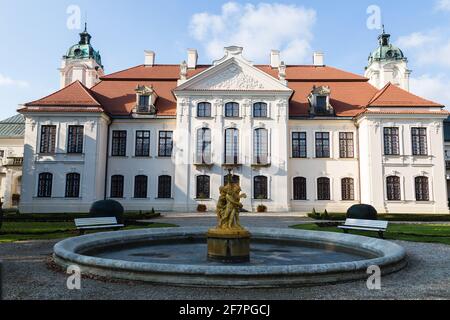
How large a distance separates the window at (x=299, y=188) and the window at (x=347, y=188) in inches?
134

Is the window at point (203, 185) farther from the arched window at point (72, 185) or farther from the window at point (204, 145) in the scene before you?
the arched window at point (72, 185)

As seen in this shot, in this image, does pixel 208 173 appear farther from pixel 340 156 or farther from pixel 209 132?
pixel 340 156

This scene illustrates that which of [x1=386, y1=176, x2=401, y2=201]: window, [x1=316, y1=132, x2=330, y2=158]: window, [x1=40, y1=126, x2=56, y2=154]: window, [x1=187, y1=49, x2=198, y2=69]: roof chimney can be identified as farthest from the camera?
[x1=187, y1=49, x2=198, y2=69]: roof chimney

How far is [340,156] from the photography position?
31359mm

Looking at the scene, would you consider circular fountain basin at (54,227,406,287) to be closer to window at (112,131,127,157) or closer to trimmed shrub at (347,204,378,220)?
trimmed shrub at (347,204,378,220)

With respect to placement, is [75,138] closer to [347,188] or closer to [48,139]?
[48,139]

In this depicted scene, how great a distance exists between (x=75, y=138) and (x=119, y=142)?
368cm

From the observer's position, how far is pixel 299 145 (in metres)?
31.5

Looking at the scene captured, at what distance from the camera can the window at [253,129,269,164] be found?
1192 inches

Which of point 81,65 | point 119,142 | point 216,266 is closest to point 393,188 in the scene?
point 119,142

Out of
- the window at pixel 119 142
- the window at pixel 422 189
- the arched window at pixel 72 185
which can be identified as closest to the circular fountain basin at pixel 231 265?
the arched window at pixel 72 185

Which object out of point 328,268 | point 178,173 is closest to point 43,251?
point 328,268

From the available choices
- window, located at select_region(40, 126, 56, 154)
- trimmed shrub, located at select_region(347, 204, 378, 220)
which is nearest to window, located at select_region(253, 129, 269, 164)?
trimmed shrub, located at select_region(347, 204, 378, 220)

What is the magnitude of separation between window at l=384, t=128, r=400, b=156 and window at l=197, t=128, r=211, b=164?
48.9 feet
